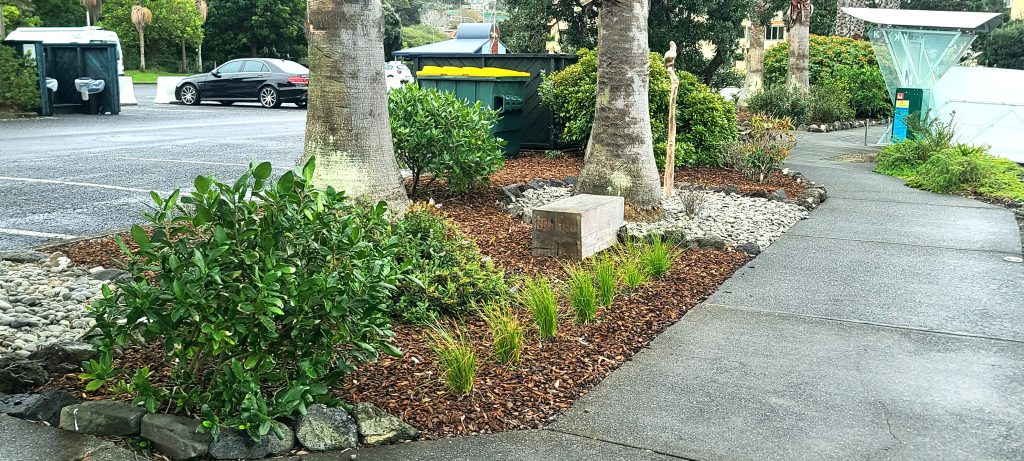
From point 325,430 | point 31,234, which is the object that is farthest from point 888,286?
point 31,234

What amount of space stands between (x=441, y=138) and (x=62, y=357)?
→ 498 centimetres

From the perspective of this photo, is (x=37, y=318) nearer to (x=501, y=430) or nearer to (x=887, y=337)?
(x=501, y=430)

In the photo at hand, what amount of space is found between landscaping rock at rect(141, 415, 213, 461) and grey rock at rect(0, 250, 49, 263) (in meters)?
3.57

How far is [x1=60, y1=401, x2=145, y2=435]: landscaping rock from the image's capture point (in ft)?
12.9

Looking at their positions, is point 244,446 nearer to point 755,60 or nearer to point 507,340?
point 507,340

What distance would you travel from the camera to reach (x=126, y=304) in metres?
3.95

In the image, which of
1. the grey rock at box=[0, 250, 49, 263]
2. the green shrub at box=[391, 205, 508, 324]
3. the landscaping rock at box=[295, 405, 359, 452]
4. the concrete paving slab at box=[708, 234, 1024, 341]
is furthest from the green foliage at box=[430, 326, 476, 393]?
the grey rock at box=[0, 250, 49, 263]

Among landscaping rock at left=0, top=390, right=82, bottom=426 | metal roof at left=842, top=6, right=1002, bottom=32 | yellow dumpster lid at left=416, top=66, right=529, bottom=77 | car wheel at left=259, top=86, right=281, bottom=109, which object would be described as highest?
metal roof at left=842, top=6, right=1002, bottom=32

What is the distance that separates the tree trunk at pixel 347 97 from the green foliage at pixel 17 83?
Answer: 15.9 metres

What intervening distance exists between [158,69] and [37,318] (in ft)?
189

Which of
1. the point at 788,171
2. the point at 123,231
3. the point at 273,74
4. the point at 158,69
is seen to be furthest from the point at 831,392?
the point at 158,69

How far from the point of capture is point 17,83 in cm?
2044

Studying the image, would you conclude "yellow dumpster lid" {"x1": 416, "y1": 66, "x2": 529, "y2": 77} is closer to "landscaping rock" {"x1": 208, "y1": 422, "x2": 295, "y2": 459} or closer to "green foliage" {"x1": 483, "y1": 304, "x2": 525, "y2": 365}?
"green foliage" {"x1": 483, "y1": 304, "x2": 525, "y2": 365}

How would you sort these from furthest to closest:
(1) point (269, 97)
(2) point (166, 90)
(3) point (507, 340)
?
1. (2) point (166, 90)
2. (1) point (269, 97)
3. (3) point (507, 340)
